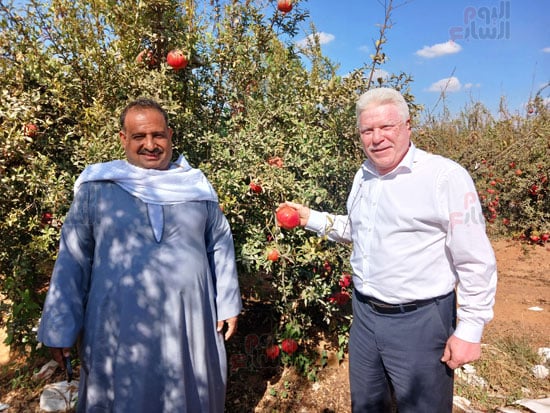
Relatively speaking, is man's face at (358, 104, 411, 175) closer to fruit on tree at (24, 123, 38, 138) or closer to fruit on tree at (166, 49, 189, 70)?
fruit on tree at (166, 49, 189, 70)

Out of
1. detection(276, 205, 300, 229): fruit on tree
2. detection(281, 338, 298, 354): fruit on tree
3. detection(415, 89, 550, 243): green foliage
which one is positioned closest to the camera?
detection(276, 205, 300, 229): fruit on tree

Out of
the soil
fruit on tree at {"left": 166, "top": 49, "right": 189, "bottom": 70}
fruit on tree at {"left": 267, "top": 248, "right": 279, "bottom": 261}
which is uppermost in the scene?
fruit on tree at {"left": 166, "top": 49, "right": 189, "bottom": 70}

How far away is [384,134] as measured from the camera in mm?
1645

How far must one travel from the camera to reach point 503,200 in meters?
7.10

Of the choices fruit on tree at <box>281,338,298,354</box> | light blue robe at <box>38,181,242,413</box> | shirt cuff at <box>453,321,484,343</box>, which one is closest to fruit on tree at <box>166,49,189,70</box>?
light blue robe at <box>38,181,242,413</box>

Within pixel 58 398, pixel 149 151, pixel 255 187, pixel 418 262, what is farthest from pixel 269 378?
pixel 149 151

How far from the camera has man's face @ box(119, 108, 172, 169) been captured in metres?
1.69

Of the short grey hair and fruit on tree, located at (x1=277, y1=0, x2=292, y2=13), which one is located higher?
fruit on tree, located at (x1=277, y1=0, x2=292, y2=13)

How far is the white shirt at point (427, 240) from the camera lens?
1.49m

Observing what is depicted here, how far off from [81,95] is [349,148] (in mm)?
1842

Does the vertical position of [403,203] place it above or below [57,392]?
above

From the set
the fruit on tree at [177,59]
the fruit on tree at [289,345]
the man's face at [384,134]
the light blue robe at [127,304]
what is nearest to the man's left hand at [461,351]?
the man's face at [384,134]

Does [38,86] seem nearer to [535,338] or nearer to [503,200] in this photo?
[535,338]

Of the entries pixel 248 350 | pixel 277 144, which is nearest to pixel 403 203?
pixel 277 144
